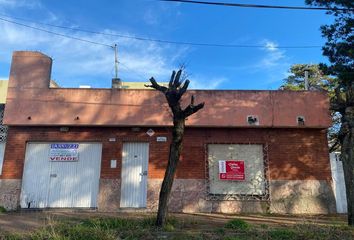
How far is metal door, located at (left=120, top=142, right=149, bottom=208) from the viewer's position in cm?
1403

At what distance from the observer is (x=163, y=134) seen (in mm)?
14523

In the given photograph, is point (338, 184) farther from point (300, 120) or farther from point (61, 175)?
point (61, 175)

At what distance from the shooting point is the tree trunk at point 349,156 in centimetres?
1018

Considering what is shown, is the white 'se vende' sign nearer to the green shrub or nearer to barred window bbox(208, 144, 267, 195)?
barred window bbox(208, 144, 267, 195)

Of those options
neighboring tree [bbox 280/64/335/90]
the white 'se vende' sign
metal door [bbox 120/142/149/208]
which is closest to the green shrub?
metal door [bbox 120/142/149/208]

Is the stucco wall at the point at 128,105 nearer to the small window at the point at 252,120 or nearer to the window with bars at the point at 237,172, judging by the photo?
the small window at the point at 252,120

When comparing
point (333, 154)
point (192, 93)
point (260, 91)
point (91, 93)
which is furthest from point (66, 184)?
point (333, 154)

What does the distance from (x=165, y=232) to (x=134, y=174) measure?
18.7ft

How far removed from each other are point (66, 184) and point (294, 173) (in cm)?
901

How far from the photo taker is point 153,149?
47.2 ft

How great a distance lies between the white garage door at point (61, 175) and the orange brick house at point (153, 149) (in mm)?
38

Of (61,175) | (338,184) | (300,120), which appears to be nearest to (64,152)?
(61,175)

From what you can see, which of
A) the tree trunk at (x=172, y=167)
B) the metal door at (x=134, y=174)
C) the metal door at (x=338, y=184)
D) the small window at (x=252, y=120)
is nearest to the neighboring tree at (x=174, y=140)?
the tree trunk at (x=172, y=167)

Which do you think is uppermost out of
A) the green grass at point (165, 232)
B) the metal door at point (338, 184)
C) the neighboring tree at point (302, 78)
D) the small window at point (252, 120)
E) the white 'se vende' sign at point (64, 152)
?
the neighboring tree at point (302, 78)
